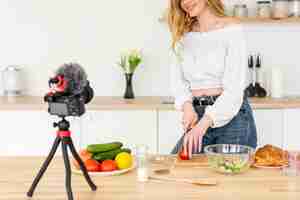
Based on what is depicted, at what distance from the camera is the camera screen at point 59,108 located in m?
1.74

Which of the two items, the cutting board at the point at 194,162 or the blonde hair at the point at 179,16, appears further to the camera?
the blonde hair at the point at 179,16

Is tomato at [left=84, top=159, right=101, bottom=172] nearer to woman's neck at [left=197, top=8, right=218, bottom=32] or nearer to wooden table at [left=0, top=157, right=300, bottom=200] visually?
wooden table at [left=0, top=157, right=300, bottom=200]

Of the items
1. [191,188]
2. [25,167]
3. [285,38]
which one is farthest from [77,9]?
[191,188]

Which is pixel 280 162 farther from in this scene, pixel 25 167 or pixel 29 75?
pixel 29 75

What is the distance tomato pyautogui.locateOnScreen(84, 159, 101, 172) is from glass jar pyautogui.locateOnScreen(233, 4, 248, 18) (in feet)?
7.43

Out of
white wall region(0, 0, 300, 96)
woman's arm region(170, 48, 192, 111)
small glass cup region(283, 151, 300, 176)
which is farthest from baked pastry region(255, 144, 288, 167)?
white wall region(0, 0, 300, 96)

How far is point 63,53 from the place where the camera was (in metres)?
4.19

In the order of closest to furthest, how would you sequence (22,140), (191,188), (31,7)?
(191,188) → (22,140) → (31,7)

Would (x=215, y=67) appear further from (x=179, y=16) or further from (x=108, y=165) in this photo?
(x=108, y=165)

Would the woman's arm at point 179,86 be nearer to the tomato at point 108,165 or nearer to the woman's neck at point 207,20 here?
the woman's neck at point 207,20

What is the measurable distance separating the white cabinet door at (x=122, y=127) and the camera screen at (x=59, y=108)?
2006 mm

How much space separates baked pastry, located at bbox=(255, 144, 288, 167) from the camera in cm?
213

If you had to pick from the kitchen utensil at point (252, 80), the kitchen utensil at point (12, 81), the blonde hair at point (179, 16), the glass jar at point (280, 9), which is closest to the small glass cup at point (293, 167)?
the blonde hair at point (179, 16)

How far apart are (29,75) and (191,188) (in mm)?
2591
